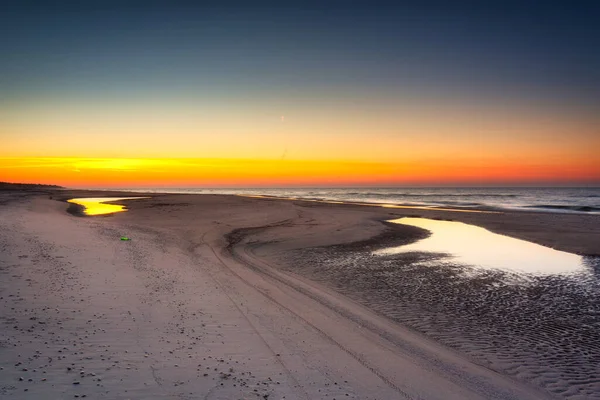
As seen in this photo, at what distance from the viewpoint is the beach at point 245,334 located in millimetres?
6742

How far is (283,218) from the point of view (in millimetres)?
38812

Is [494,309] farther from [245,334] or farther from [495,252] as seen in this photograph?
[495,252]

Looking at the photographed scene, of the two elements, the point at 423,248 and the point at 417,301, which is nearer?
the point at 417,301

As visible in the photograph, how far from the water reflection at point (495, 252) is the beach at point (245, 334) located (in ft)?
12.3

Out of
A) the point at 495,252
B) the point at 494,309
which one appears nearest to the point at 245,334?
the point at 494,309

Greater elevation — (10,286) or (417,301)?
(10,286)

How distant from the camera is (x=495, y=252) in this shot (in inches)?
877

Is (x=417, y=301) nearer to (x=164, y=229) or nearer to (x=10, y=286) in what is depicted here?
(x=10, y=286)

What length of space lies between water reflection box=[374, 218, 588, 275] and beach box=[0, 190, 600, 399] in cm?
373

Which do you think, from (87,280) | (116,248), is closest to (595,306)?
(87,280)

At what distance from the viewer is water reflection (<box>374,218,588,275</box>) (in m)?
18.3

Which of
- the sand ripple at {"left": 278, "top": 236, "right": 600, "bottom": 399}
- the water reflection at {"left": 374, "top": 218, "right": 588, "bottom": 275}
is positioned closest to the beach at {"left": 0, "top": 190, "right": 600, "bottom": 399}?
the sand ripple at {"left": 278, "top": 236, "right": 600, "bottom": 399}

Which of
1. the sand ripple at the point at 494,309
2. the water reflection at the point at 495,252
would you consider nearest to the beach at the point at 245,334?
the sand ripple at the point at 494,309

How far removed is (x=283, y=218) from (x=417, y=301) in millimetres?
26333
